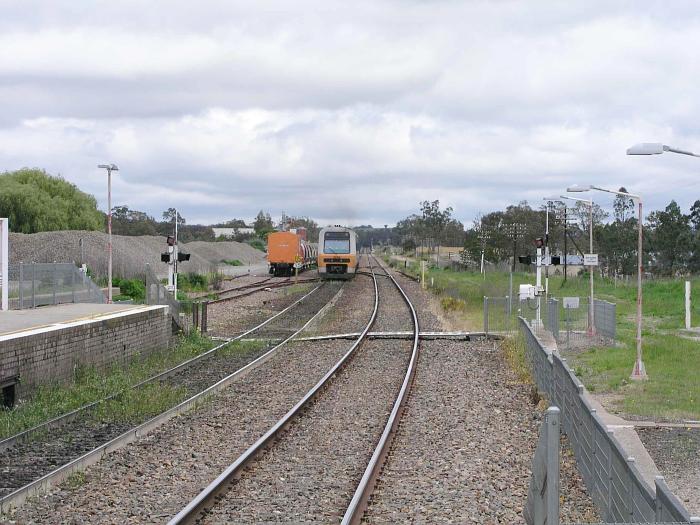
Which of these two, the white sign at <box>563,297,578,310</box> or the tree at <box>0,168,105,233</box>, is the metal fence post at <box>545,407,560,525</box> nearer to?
the white sign at <box>563,297,578,310</box>

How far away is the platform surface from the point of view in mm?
15805

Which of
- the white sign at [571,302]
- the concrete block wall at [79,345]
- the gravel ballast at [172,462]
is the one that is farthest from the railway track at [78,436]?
the white sign at [571,302]

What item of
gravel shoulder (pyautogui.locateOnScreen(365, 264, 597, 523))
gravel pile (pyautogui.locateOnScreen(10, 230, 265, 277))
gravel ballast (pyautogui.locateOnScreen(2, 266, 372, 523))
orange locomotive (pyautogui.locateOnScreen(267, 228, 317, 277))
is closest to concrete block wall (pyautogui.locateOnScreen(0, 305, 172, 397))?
gravel ballast (pyautogui.locateOnScreen(2, 266, 372, 523))

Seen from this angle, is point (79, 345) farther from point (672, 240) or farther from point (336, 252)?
point (672, 240)

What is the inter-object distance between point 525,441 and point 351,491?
3365mm

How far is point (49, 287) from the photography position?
22344 mm

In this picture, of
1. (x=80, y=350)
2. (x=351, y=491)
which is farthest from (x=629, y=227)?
(x=351, y=491)

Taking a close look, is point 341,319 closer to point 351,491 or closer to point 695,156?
point 695,156

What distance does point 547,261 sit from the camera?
2414cm

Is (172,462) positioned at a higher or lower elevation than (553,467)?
lower

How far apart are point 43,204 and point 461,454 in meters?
64.0

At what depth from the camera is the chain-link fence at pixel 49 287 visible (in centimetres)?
2152

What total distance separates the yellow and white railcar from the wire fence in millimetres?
38073

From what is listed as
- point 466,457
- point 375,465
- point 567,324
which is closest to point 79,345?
point 375,465
